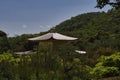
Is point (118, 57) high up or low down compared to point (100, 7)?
down

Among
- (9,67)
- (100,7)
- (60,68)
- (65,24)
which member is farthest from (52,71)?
(65,24)

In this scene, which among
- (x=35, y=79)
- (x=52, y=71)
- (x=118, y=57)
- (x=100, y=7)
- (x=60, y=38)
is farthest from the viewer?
(x=60, y=38)

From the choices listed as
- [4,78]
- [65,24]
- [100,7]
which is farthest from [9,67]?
[65,24]

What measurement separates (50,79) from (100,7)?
18.9 feet

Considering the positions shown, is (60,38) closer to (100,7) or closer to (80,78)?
(100,7)

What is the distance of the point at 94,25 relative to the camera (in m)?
59.6

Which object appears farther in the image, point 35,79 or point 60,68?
point 60,68

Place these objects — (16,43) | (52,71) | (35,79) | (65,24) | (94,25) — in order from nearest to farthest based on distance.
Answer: (35,79)
(52,71)
(16,43)
(94,25)
(65,24)

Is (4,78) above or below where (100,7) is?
below

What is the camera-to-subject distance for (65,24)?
72812 mm

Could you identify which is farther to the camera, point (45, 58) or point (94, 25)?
point (94, 25)

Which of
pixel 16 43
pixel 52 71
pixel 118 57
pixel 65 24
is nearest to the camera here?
pixel 52 71

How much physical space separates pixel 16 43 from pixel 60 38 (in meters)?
22.0

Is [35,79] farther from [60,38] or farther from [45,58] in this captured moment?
Answer: [60,38]
